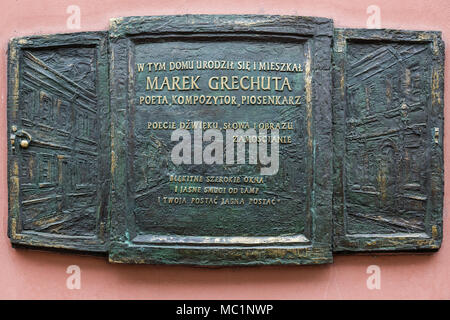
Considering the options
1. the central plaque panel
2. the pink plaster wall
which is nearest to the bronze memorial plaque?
the central plaque panel

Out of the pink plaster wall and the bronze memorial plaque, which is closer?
the bronze memorial plaque

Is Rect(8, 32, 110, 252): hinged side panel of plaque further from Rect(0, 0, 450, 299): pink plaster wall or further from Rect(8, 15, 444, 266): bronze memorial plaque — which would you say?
Rect(0, 0, 450, 299): pink plaster wall

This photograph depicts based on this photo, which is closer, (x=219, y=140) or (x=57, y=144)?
(x=219, y=140)

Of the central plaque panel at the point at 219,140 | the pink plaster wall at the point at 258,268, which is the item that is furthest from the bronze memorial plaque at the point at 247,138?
the pink plaster wall at the point at 258,268

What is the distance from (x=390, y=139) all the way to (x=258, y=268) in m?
1.38

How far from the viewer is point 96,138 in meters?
2.57

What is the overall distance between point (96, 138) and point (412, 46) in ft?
8.04

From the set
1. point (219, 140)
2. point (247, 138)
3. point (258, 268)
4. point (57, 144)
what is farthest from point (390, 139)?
point (57, 144)

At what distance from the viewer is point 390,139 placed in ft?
8.29

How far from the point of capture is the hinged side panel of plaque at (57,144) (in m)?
2.57

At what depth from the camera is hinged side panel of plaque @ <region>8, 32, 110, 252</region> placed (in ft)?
8.42

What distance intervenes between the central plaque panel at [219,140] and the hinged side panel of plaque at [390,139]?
191mm

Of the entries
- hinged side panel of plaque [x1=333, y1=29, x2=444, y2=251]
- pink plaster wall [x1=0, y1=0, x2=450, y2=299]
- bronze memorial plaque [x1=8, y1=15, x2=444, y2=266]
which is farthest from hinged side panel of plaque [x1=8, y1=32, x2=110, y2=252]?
hinged side panel of plaque [x1=333, y1=29, x2=444, y2=251]

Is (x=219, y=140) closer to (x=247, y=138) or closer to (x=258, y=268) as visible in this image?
(x=247, y=138)
